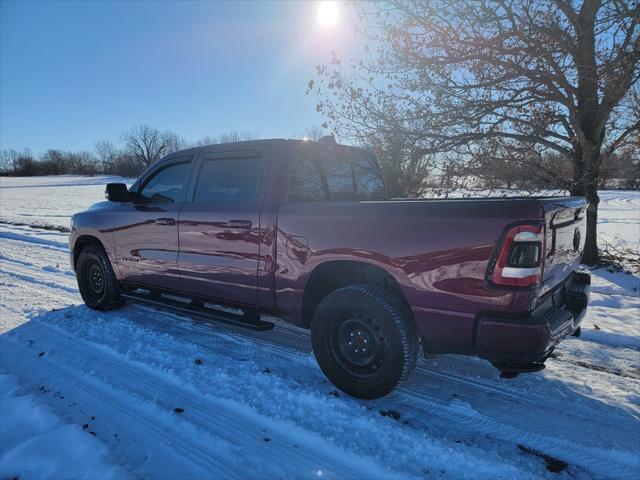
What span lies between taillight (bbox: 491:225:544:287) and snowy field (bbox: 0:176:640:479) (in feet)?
3.23

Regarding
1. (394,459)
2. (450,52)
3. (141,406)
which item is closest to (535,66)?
(450,52)

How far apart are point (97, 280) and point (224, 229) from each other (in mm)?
2430

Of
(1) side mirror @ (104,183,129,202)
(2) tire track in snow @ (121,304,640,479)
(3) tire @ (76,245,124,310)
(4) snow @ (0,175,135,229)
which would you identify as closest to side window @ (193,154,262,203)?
(1) side mirror @ (104,183,129,202)

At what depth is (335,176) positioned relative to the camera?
370 cm

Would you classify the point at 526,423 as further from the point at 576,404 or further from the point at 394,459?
the point at 394,459

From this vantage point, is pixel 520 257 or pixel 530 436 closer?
pixel 520 257

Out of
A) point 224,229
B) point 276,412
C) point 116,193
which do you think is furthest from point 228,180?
point 276,412

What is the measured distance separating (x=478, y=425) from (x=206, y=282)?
250 centimetres

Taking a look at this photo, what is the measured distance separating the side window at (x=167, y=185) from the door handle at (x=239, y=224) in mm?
823

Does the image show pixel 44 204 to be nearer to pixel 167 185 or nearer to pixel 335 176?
pixel 167 185

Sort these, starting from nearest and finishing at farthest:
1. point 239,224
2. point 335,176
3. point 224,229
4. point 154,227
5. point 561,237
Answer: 1. point 561,237
2. point 239,224
3. point 224,229
4. point 335,176
5. point 154,227

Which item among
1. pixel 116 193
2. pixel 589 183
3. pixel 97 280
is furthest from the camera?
pixel 589 183

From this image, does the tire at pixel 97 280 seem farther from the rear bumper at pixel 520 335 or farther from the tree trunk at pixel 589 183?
the tree trunk at pixel 589 183

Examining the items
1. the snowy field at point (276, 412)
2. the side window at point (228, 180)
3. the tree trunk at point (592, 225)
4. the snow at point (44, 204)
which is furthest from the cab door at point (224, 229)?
the snow at point (44, 204)
